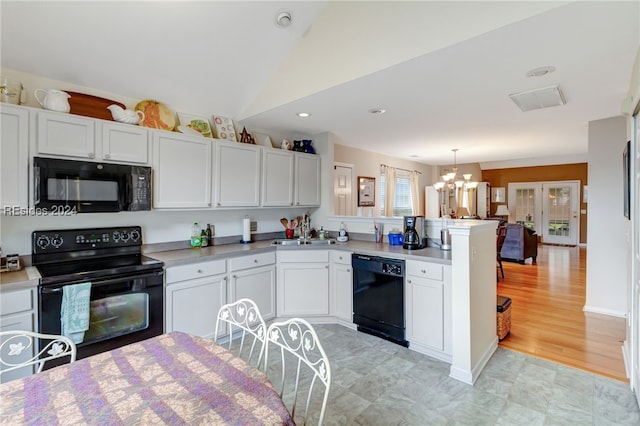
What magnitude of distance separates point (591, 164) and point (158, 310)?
4.90 meters

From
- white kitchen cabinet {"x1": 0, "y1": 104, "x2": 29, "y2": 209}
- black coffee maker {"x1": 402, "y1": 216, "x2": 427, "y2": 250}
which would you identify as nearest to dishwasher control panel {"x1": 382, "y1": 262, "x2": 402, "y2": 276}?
black coffee maker {"x1": 402, "y1": 216, "x2": 427, "y2": 250}

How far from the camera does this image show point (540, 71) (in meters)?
2.31

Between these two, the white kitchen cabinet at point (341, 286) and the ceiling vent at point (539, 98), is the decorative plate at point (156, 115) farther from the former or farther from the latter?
the ceiling vent at point (539, 98)

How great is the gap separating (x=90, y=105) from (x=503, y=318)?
4.21 m

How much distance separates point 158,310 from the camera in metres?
2.54

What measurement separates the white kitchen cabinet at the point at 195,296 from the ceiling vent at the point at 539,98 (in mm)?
3157

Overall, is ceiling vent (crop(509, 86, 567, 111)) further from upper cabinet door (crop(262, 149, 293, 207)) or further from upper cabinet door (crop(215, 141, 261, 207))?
upper cabinet door (crop(215, 141, 261, 207))

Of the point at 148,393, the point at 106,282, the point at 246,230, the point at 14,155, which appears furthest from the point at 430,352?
the point at 14,155

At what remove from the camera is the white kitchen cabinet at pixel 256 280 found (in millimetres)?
3055

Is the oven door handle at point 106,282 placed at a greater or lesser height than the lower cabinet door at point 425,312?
A: greater

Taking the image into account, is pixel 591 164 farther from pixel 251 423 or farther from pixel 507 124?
pixel 251 423

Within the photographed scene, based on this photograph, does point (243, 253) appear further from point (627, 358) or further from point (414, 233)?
point (627, 358)

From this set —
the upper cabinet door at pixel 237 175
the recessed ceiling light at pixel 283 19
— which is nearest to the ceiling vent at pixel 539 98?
the recessed ceiling light at pixel 283 19

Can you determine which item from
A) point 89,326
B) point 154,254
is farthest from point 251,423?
point 154,254
